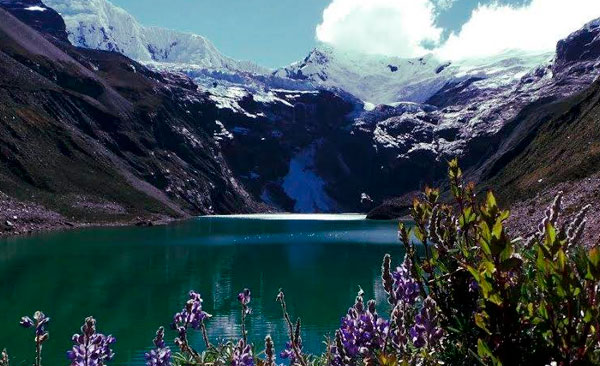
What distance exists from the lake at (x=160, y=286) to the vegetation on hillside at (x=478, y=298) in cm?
822

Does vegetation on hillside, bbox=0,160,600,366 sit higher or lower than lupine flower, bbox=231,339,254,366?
higher

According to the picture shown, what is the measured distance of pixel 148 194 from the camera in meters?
167

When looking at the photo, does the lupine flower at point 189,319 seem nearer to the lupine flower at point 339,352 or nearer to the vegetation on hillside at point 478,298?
the vegetation on hillside at point 478,298

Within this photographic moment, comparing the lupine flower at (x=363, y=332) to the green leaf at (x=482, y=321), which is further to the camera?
the lupine flower at (x=363, y=332)

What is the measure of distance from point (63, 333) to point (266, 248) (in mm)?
50052

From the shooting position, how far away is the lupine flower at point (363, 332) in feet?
13.2

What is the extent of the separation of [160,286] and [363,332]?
43.5 metres

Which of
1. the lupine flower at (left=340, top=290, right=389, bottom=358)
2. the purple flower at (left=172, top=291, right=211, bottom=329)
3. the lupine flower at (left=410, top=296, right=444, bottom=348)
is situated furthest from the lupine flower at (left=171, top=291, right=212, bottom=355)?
the lupine flower at (left=410, top=296, right=444, bottom=348)

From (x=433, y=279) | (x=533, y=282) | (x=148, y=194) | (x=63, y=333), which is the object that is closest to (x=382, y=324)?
(x=433, y=279)

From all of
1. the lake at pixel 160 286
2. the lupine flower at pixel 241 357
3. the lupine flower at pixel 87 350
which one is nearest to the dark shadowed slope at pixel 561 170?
the lake at pixel 160 286

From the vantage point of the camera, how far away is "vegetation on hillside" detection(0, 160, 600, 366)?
6.43ft

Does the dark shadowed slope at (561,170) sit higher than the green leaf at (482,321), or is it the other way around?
the dark shadowed slope at (561,170)

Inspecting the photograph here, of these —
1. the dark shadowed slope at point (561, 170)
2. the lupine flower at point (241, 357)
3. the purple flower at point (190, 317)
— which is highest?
the dark shadowed slope at point (561, 170)

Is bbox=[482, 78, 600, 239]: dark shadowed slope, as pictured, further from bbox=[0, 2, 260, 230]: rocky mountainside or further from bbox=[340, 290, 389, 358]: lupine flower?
bbox=[0, 2, 260, 230]: rocky mountainside
